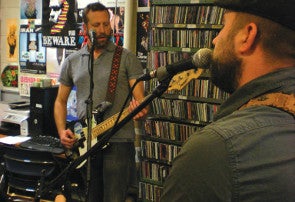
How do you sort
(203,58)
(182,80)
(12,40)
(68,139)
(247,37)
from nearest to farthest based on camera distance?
(247,37), (203,58), (182,80), (68,139), (12,40)

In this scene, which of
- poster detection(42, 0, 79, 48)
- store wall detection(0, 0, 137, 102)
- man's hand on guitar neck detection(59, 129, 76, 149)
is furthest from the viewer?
store wall detection(0, 0, 137, 102)

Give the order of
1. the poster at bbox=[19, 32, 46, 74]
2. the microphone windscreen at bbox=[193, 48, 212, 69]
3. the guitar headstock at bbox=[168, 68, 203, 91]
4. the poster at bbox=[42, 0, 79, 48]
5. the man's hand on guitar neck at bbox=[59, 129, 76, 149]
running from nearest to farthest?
1. the microphone windscreen at bbox=[193, 48, 212, 69]
2. the guitar headstock at bbox=[168, 68, 203, 91]
3. the man's hand on guitar neck at bbox=[59, 129, 76, 149]
4. the poster at bbox=[42, 0, 79, 48]
5. the poster at bbox=[19, 32, 46, 74]

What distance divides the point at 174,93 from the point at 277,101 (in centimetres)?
A: 227

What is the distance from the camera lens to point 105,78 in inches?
96.6

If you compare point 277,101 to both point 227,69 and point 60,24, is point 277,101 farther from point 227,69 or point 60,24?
point 60,24

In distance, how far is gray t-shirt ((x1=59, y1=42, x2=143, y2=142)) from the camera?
245 centimetres

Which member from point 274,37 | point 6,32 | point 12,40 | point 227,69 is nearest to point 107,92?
point 227,69

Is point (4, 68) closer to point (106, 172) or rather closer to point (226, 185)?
point (106, 172)

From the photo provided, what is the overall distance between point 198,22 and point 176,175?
2.27 metres

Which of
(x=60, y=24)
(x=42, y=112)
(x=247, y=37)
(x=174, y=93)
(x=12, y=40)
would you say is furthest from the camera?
(x=12, y=40)

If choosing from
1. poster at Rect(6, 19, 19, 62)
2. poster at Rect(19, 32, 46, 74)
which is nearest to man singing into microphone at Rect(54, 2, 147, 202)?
poster at Rect(19, 32, 46, 74)

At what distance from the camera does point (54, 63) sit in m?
4.14

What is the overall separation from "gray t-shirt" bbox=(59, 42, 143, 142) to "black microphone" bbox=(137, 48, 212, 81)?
3.63 feet

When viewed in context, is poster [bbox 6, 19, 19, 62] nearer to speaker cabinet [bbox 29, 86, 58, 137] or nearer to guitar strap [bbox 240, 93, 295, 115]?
speaker cabinet [bbox 29, 86, 58, 137]
